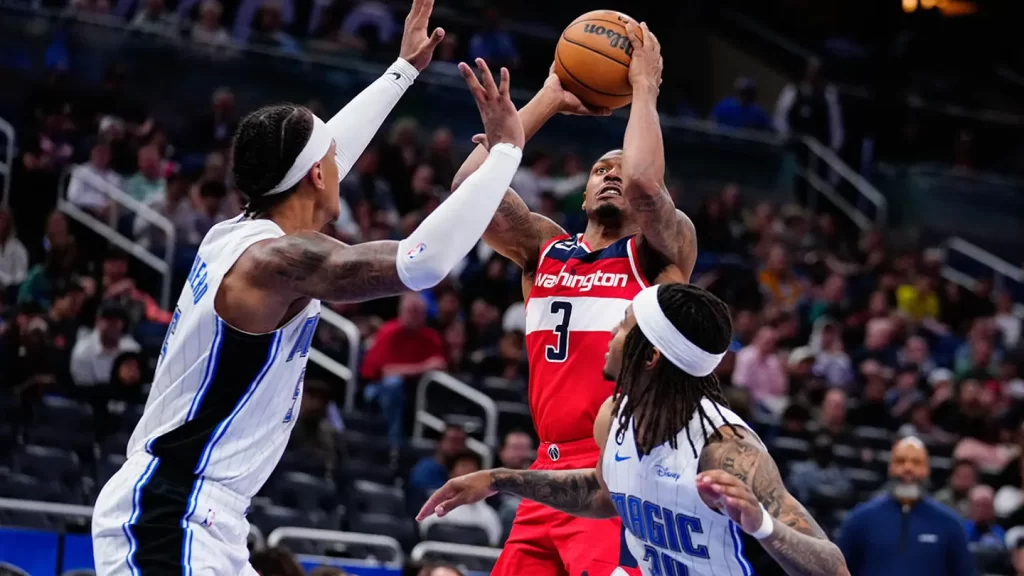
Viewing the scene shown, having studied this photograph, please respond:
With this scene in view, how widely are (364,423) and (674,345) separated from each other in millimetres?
8528

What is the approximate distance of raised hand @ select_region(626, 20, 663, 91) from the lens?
6.62 meters

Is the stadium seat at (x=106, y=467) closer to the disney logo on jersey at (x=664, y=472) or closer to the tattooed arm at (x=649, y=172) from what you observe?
the tattooed arm at (x=649, y=172)

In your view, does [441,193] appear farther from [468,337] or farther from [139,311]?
[139,311]

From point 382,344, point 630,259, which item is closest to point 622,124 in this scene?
point 382,344

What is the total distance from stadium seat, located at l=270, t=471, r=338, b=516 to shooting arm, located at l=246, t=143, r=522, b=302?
694 centimetres

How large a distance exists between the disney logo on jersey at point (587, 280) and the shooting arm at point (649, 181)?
221mm

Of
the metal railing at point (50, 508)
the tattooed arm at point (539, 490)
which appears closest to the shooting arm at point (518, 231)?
the tattooed arm at point (539, 490)

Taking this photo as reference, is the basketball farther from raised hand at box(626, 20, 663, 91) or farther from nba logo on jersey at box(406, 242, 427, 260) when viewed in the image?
nba logo on jersey at box(406, 242, 427, 260)

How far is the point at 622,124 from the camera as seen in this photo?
20.9m

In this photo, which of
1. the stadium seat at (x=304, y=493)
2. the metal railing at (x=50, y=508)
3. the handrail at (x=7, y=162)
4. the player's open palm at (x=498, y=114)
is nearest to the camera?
the player's open palm at (x=498, y=114)

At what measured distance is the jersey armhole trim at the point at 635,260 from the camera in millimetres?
6742

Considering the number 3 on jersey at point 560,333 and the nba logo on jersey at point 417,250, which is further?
the number 3 on jersey at point 560,333

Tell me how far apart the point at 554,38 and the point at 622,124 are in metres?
3.58

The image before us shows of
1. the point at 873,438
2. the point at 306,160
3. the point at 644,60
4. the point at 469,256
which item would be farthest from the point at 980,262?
the point at 306,160
